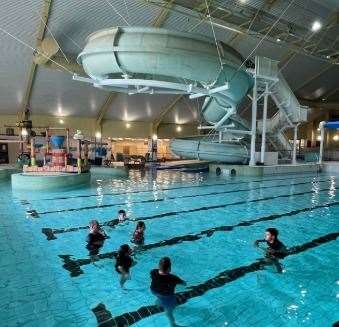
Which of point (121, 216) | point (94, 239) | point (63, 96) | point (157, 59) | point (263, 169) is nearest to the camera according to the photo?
point (94, 239)

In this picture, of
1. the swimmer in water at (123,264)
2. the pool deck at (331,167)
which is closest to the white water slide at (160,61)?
the swimmer in water at (123,264)

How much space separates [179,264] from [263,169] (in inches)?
482

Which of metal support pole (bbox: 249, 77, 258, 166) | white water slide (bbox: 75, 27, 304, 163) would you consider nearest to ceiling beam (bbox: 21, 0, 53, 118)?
white water slide (bbox: 75, 27, 304, 163)

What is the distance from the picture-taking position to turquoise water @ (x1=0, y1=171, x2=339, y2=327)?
9.89 ft

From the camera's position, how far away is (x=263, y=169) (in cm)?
1561

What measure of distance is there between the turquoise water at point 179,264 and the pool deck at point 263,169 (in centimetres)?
683

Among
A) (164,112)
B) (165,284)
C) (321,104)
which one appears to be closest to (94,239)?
(165,284)

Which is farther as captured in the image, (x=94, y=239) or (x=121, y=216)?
(x=121, y=216)

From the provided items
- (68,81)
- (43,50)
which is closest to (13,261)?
(43,50)

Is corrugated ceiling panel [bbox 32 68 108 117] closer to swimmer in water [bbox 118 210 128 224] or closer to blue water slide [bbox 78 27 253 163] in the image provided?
blue water slide [bbox 78 27 253 163]

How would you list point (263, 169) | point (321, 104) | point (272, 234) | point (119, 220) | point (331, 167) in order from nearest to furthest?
1. point (272, 234)
2. point (119, 220)
3. point (263, 169)
4. point (331, 167)
5. point (321, 104)

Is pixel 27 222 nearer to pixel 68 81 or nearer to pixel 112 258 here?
pixel 112 258

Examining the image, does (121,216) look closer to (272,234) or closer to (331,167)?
(272,234)

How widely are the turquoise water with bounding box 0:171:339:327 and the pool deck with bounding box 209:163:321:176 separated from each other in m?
6.83
